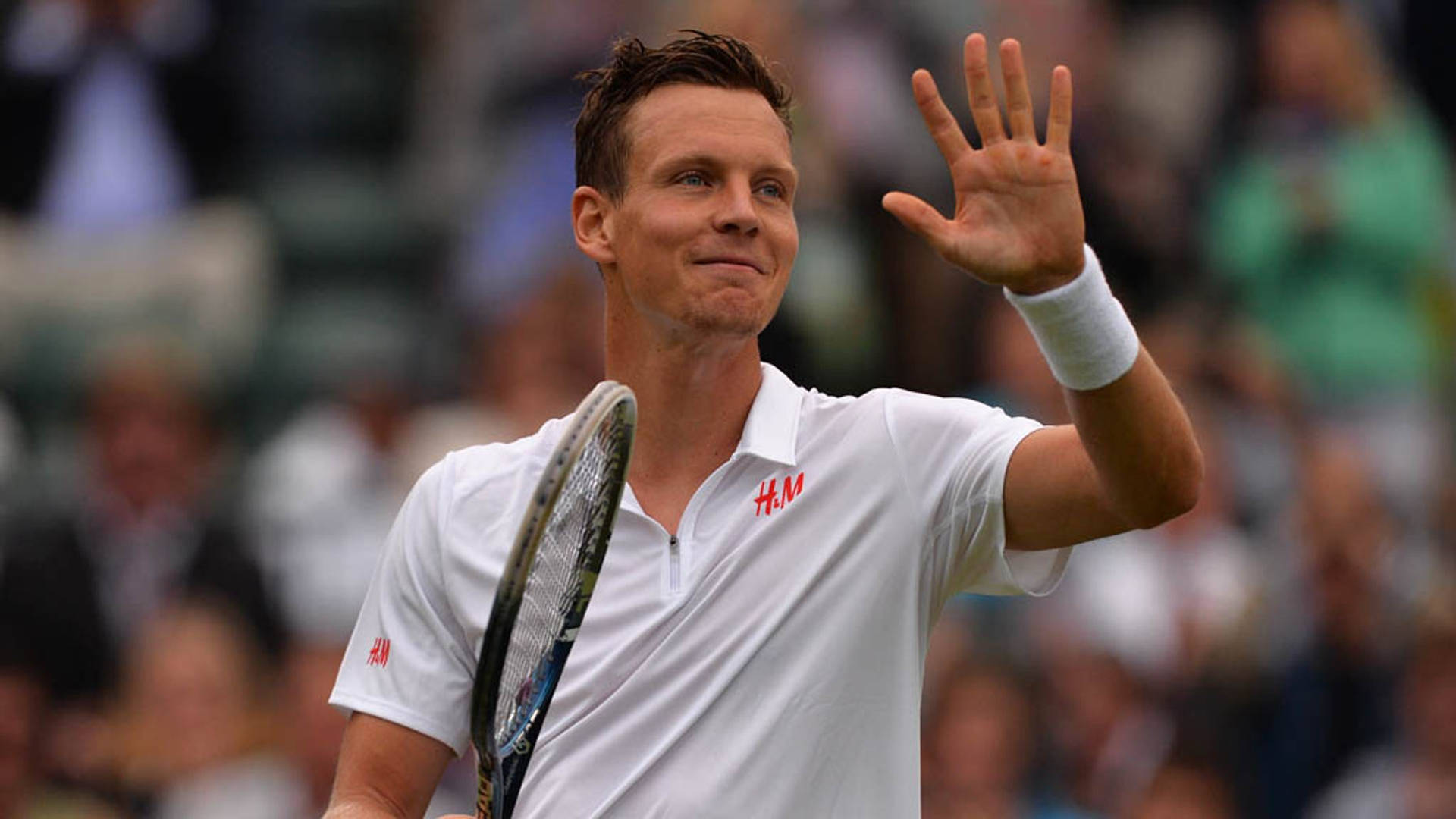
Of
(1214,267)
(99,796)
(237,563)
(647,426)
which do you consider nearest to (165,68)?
(237,563)

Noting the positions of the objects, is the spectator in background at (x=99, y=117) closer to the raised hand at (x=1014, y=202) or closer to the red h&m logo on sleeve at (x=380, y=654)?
the red h&m logo on sleeve at (x=380, y=654)

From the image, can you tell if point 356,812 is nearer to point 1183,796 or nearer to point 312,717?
point 312,717

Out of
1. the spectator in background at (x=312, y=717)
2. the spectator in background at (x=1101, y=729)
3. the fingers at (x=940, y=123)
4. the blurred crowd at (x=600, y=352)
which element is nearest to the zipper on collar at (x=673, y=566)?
the fingers at (x=940, y=123)

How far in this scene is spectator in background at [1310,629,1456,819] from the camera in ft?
27.6

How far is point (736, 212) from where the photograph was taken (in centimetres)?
405

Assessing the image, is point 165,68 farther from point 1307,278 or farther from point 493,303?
point 1307,278

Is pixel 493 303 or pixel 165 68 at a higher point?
pixel 165 68

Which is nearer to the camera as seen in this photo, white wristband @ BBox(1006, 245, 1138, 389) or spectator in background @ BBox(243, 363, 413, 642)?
white wristband @ BBox(1006, 245, 1138, 389)

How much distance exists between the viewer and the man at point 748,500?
12.1ft

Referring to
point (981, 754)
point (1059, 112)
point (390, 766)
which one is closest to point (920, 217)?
point (1059, 112)

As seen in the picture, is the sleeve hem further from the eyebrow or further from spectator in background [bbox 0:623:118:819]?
spectator in background [bbox 0:623:118:819]

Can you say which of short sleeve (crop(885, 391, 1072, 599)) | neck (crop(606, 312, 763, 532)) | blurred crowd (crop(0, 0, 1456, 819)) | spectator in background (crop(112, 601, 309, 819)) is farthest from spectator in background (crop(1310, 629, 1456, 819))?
neck (crop(606, 312, 763, 532))

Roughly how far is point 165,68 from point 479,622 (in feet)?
22.2

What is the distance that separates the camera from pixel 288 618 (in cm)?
859
